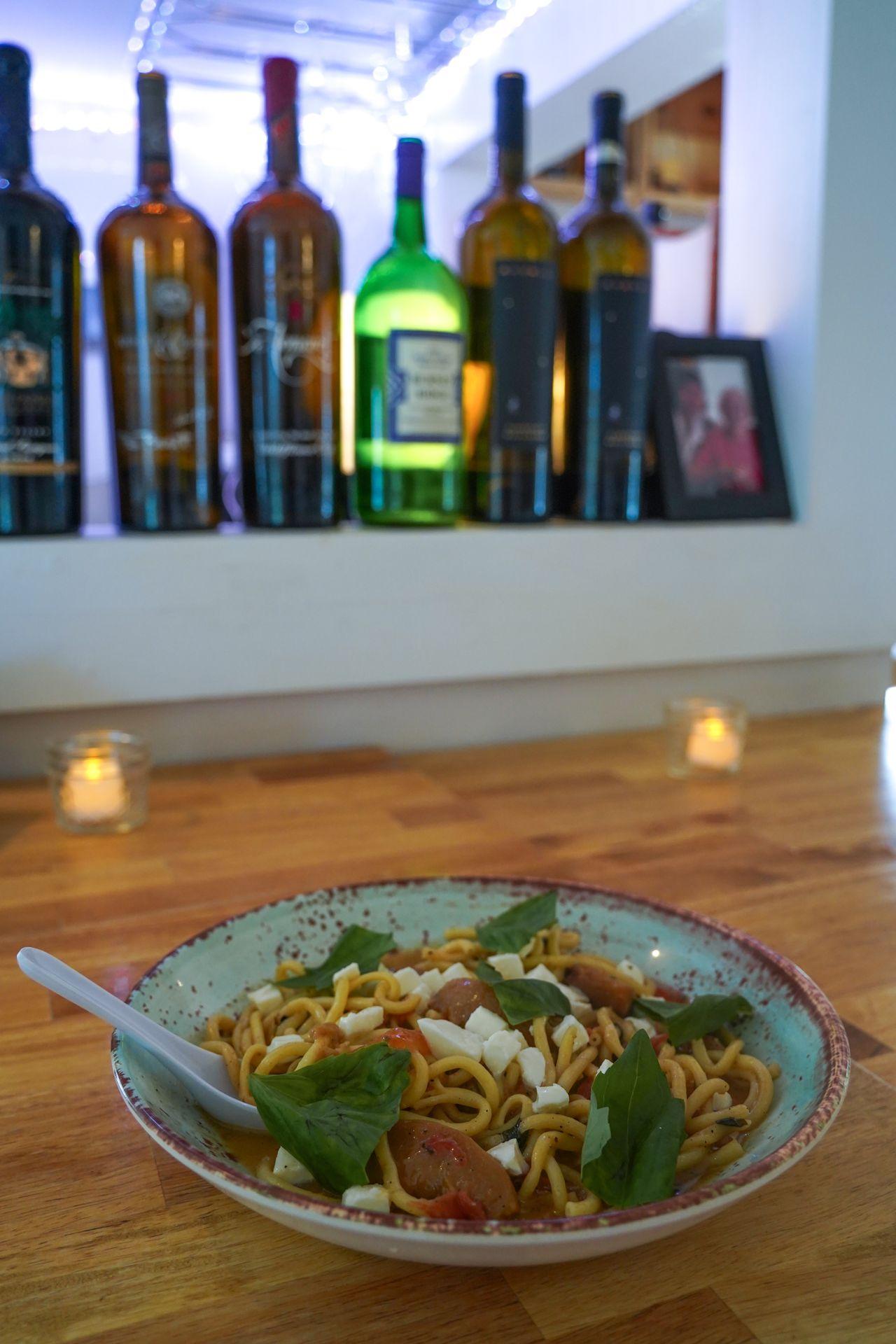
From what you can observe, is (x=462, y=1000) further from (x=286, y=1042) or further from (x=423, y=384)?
(x=423, y=384)

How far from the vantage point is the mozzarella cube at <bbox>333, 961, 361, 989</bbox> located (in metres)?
0.52

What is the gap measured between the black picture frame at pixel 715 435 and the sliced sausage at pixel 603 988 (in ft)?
2.74

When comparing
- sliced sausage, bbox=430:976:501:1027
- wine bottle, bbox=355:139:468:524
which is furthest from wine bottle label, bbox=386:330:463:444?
sliced sausage, bbox=430:976:501:1027

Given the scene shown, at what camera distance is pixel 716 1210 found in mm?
338

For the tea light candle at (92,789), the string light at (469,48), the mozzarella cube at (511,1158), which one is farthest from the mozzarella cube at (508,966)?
the string light at (469,48)

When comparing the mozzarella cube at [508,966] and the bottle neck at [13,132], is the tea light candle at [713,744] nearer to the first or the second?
the mozzarella cube at [508,966]

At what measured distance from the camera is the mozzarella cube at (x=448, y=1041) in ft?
1.49

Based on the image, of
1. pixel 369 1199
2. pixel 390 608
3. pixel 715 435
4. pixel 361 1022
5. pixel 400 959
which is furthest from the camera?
pixel 715 435

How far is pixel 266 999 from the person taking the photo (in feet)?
1.70

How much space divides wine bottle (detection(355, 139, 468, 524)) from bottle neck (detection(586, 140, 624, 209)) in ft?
0.66

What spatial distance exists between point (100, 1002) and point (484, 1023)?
159 mm

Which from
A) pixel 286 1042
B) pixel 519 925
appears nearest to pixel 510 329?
pixel 519 925

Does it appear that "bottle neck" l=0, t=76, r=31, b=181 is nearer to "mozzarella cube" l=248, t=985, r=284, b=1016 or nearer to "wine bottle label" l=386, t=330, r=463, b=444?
"wine bottle label" l=386, t=330, r=463, b=444

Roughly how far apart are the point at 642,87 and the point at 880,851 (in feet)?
4.88
